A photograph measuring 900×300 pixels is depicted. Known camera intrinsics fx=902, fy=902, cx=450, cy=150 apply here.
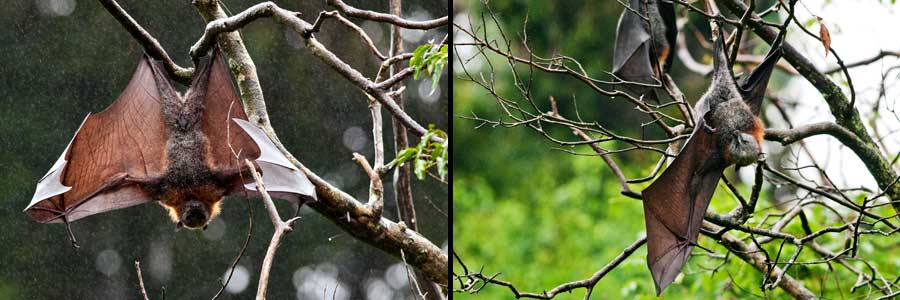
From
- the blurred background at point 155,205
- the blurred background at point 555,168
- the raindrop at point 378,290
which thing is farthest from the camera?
the blurred background at point 555,168

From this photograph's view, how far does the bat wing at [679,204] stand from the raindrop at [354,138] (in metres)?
0.73

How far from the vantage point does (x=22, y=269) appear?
7.02 feet

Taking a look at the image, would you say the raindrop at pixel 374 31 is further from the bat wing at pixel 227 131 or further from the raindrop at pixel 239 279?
the raindrop at pixel 239 279

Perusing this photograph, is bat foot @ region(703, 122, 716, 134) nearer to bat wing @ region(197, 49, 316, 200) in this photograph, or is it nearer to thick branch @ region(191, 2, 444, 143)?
thick branch @ region(191, 2, 444, 143)

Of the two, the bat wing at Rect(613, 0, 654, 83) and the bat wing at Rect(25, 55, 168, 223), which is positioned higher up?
the bat wing at Rect(613, 0, 654, 83)

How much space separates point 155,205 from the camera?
Answer: 81.6 inches

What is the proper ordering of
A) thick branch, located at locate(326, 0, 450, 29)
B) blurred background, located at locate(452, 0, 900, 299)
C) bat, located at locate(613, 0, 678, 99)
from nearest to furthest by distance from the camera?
thick branch, located at locate(326, 0, 450, 29)
bat, located at locate(613, 0, 678, 99)
blurred background, located at locate(452, 0, 900, 299)

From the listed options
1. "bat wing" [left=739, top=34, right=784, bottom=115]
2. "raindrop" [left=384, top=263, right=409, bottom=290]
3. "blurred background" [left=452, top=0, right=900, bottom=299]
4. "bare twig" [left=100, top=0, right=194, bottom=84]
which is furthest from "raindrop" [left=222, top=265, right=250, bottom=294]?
"blurred background" [left=452, top=0, right=900, bottom=299]

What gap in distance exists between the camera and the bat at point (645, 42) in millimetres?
2469

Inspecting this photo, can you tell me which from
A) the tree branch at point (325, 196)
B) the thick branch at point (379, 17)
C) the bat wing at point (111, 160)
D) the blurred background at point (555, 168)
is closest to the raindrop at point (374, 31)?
the thick branch at point (379, 17)

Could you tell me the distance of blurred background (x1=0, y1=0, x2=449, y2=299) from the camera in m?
2.11

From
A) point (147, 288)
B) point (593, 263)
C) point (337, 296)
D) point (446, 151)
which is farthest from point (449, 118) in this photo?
point (593, 263)

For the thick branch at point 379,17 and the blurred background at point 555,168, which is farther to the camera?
the blurred background at point 555,168

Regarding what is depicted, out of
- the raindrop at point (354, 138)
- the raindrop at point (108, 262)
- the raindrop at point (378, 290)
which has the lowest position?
the raindrop at point (108, 262)
